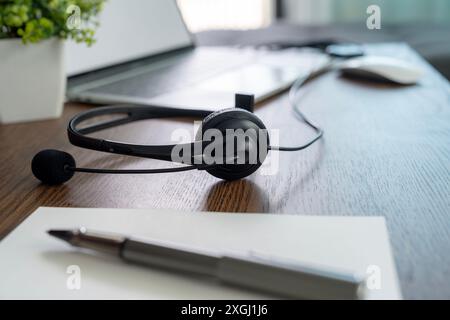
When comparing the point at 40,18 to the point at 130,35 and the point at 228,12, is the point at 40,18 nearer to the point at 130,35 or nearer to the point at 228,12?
the point at 130,35

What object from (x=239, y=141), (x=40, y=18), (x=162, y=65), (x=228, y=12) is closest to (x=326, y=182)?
(x=239, y=141)

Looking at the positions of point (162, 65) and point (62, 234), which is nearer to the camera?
point (62, 234)

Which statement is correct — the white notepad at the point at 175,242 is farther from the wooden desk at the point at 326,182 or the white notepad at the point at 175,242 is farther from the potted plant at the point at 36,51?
the potted plant at the point at 36,51

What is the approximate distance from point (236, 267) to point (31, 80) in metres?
0.46

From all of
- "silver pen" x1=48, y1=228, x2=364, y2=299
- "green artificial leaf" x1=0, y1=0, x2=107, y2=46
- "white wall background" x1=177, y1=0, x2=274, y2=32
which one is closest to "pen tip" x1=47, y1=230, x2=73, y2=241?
"silver pen" x1=48, y1=228, x2=364, y2=299

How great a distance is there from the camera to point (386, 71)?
816 mm

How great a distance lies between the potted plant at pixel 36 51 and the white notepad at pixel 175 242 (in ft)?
0.91

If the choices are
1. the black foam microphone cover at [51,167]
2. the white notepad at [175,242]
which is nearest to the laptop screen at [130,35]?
the black foam microphone cover at [51,167]

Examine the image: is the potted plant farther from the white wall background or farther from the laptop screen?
the white wall background

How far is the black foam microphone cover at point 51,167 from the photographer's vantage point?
17.8 inches

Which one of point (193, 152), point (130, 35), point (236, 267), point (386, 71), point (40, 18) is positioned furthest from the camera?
point (130, 35)
